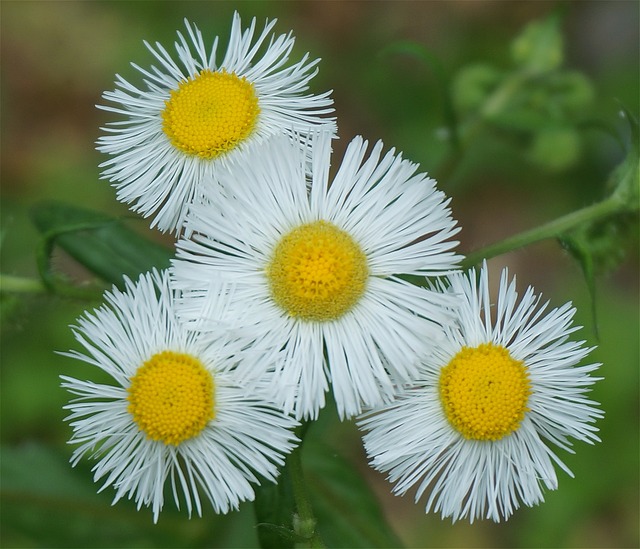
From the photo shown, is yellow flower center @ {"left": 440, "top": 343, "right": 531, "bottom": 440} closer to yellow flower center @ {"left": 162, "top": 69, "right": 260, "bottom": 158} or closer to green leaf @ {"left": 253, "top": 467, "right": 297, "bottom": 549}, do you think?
green leaf @ {"left": 253, "top": 467, "right": 297, "bottom": 549}

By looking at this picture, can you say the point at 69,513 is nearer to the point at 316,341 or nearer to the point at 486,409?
the point at 316,341

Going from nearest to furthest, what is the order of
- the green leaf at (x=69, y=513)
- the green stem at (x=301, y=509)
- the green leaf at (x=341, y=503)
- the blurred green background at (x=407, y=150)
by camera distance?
the green stem at (x=301, y=509)
the green leaf at (x=341, y=503)
the green leaf at (x=69, y=513)
the blurred green background at (x=407, y=150)

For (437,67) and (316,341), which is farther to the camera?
(437,67)

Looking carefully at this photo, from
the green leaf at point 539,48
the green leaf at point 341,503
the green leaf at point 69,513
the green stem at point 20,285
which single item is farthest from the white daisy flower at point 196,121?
the green leaf at point 539,48

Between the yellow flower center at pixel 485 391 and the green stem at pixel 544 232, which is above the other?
the green stem at pixel 544 232

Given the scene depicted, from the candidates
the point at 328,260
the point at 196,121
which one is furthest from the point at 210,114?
the point at 328,260

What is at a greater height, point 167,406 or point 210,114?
point 210,114

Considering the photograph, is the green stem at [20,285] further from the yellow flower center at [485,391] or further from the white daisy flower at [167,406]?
the yellow flower center at [485,391]
